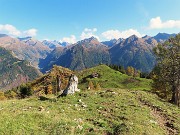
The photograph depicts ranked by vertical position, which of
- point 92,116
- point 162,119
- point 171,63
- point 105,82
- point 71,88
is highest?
point 171,63

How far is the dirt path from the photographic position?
26.6 metres

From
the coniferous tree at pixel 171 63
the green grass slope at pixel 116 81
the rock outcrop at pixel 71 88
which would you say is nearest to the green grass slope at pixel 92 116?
the rock outcrop at pixel 71 88

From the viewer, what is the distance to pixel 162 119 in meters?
30.1

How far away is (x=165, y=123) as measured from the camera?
94.6 feet

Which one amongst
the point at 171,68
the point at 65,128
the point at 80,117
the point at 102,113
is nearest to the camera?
the point at 65,128

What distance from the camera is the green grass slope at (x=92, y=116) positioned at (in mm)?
21938

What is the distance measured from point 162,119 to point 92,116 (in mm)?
9351

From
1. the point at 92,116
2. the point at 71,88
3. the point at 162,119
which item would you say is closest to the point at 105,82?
the point at 71,88

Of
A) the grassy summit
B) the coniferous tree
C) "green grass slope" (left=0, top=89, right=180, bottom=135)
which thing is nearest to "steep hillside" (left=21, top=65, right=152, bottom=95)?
the coniferous tree

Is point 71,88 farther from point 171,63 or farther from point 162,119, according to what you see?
point 171,63

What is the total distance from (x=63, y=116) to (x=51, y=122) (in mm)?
3203

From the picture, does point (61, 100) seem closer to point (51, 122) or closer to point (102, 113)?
point (102, 113)

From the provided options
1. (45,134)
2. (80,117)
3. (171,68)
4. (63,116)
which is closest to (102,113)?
(80,117)

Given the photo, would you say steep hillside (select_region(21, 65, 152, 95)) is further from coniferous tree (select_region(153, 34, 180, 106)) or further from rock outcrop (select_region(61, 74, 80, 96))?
rock outcrop (select_region(61, 74, 80, 96))
